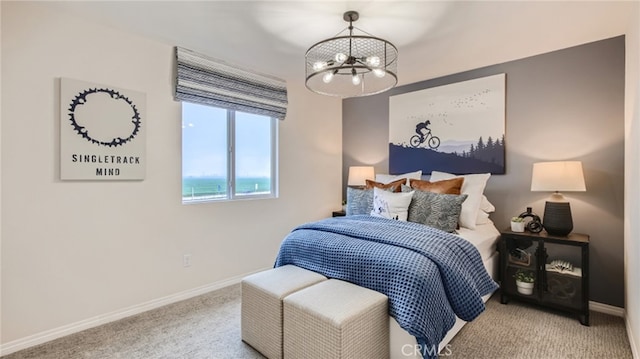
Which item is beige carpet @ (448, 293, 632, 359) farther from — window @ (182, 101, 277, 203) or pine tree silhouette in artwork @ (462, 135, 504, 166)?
window @ (182, 101, 277, 203)

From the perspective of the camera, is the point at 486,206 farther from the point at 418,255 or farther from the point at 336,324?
the point at 336,324

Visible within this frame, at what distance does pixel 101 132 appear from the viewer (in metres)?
2.41

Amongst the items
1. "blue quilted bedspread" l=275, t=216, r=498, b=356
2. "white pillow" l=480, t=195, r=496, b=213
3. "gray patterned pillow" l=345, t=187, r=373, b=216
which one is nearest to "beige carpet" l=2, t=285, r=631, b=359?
"blue quilted bedspread" l=275, t=216, r=498, b=356

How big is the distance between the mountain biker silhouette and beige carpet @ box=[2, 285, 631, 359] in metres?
1.97

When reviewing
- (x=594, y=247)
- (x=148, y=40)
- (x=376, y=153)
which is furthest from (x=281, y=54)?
(x=594, y=247)

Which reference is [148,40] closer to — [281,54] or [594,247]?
[281,54]

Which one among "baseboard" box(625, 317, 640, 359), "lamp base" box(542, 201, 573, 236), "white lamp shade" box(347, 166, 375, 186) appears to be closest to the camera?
"baseboard" box(625, 317, 640, 359)

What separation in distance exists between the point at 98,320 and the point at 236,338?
1165 mm

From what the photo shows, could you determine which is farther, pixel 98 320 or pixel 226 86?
pixel 226 86

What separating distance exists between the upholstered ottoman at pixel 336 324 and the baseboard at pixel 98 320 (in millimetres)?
1544

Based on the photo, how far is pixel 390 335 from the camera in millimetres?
1777

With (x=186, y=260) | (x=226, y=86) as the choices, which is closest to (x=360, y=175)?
(x=226, y=86)

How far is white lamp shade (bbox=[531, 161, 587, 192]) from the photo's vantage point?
2.45m

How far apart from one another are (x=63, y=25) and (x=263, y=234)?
2.58 meters
